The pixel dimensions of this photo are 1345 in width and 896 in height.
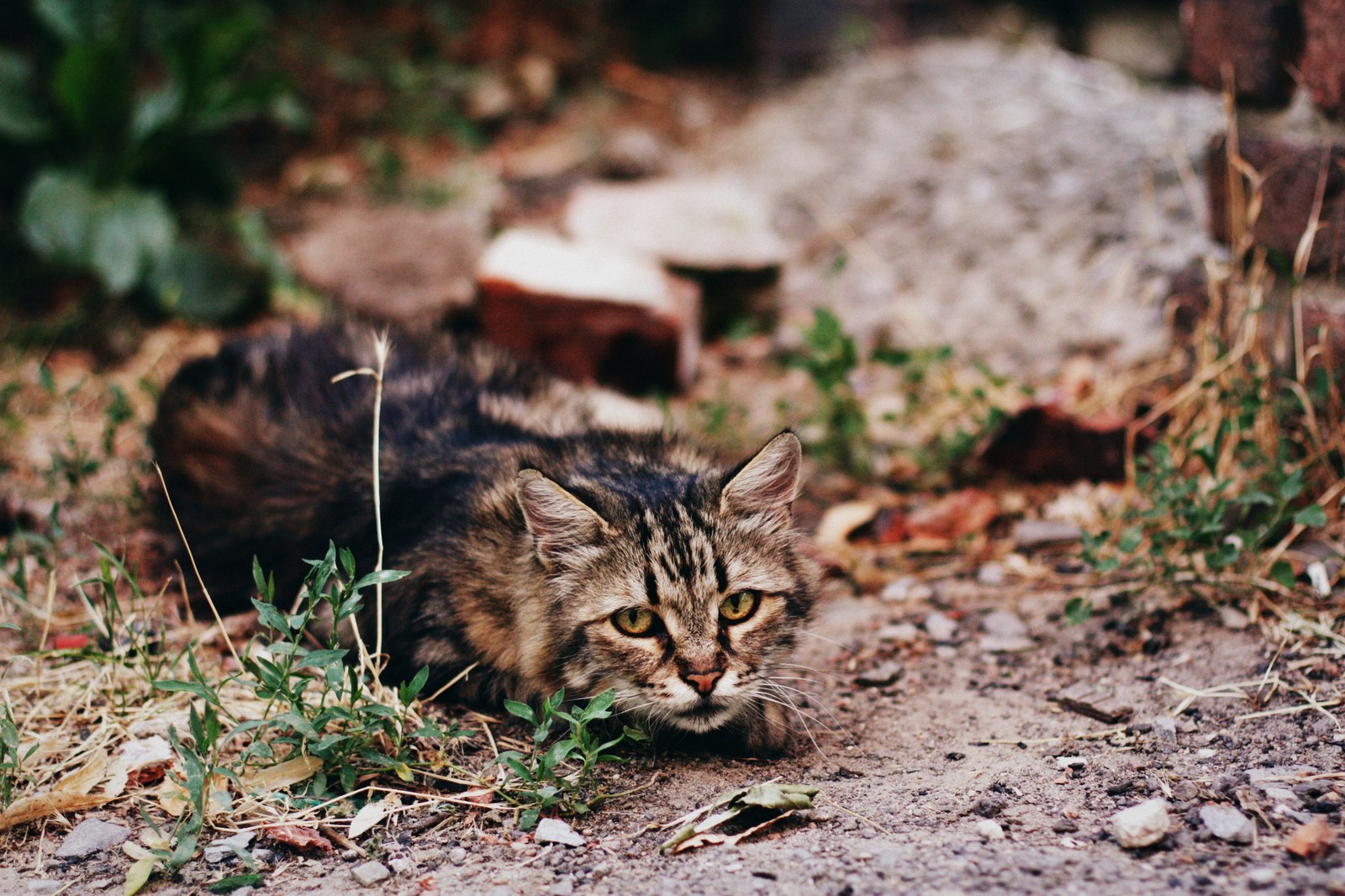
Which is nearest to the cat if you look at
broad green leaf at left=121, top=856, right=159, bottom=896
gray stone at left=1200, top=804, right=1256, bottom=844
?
broad green leaf at left=121, top=856, right=159, bottom=896

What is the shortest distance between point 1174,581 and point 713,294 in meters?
2.95

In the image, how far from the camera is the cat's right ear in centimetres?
273

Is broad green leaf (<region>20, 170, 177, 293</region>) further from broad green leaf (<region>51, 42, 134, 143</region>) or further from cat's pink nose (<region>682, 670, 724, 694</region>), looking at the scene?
cat's pink nose (<region>682, 670, 724, 694</region>)

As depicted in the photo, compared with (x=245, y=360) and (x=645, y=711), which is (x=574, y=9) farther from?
(x=645, y=711)

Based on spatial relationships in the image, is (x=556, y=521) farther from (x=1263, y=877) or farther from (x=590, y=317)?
(x=590, y=317)

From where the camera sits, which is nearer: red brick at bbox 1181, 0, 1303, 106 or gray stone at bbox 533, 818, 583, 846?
gray stone at bbox 533, 818, 583, 846

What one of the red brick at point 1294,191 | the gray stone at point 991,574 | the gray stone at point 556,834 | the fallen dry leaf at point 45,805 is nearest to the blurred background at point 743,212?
the red brick at point 1294,191

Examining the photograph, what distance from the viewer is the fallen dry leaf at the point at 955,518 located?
4020 mm

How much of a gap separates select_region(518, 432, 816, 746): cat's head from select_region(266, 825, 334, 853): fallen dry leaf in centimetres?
69

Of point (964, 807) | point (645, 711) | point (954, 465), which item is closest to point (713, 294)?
point (954, 465)

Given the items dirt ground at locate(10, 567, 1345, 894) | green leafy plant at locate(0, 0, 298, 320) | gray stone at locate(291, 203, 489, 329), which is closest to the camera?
dirt ground at locate(10, 567, 1345, 894)

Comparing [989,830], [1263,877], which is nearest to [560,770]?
[989,830]

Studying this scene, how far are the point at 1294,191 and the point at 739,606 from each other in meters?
2.22

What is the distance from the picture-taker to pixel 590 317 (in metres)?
5.03
